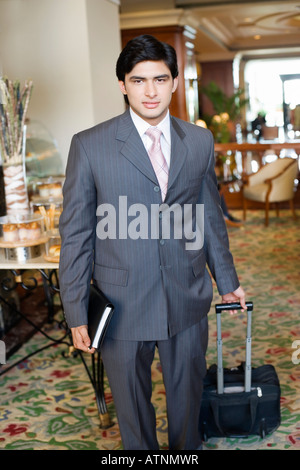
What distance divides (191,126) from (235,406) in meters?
1.37

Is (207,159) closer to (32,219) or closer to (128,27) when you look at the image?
(32,219)

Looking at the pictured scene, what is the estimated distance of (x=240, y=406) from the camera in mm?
2850

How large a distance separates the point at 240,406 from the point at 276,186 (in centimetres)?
618

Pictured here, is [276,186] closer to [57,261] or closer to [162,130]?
[57,261]

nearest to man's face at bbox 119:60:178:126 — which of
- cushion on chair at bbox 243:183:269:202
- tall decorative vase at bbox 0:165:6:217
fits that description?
tall decorative vase at bbox 0:165:6:217

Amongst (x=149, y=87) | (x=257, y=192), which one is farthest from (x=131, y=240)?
(x=257, y=192)

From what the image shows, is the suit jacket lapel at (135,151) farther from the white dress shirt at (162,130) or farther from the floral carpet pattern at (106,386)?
the floral carpet pattern at (106,386)

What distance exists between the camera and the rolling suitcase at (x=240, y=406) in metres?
2.83

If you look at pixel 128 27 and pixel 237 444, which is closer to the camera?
pixel 237 444

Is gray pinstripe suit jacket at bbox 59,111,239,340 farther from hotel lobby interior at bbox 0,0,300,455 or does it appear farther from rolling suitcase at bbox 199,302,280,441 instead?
hotel lobby interior at bbox 0,0,300,455

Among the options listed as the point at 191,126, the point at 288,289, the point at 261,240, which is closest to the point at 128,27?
the point at 261,240

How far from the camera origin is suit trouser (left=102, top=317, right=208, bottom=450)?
2.27 m

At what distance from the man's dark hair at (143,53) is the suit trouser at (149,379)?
99 cm

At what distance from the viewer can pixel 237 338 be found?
438 centimetres
